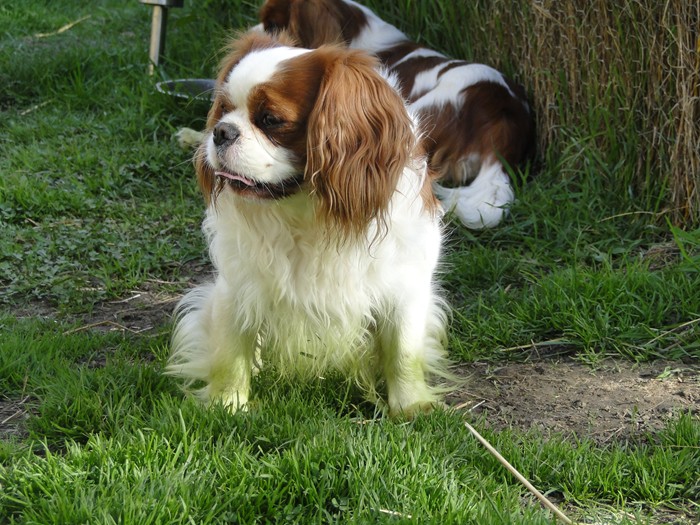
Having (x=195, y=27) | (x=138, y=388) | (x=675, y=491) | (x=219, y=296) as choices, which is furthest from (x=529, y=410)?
(x=195, y=27)

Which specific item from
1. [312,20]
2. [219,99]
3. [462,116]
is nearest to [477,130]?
[462,116]

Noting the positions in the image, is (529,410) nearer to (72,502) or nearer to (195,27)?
(72,502)

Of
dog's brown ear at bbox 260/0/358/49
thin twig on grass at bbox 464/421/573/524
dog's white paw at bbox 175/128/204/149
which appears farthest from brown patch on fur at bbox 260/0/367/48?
thin twig on grass at bbox 464/421/573/524

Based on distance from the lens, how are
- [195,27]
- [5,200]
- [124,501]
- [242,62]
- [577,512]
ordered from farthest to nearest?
[195,27] < [5,200] < [242,62] < [577,512] < [124,501]

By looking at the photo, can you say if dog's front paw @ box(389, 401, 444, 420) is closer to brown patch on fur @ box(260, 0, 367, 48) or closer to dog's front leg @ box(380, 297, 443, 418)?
dog's front leg @ box(380, 297, 443, 418)

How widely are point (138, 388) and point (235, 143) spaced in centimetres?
92

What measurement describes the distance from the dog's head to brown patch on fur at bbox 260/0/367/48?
8.92ft

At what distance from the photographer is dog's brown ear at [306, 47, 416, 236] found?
252 cm

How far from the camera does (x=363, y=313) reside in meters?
2.90

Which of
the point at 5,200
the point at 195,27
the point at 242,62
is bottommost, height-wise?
the point at 5,200

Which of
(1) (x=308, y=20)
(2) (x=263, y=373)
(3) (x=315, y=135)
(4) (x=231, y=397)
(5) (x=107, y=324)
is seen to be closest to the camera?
(3) (x=315, y=135)

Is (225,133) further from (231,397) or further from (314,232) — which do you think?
(231,397)

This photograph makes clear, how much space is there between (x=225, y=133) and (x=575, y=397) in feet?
4.54

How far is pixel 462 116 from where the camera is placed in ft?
15.7
